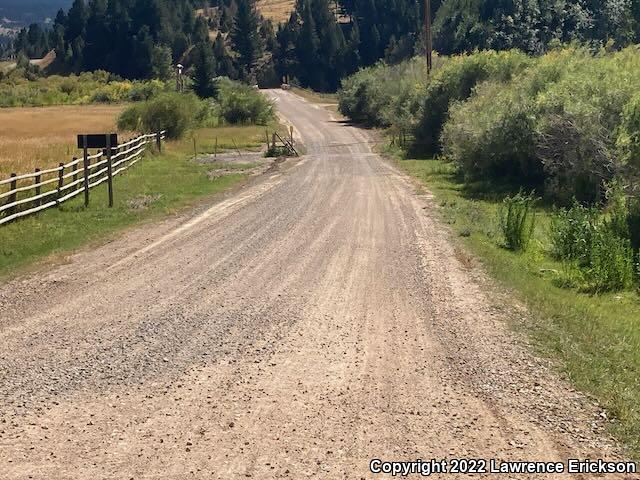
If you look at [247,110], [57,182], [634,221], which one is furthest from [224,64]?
[634,221]

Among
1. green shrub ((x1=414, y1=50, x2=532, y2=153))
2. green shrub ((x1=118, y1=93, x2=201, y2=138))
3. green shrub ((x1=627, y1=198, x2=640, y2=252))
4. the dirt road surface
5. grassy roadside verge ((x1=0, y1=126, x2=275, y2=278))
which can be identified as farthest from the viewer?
green shrub ((x1=118, y1=93, x2=201, y2=138))

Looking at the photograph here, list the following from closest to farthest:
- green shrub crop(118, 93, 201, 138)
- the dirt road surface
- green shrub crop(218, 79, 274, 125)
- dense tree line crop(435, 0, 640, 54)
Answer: the dirt road surface
green shrub crop(118, 93, 201, 138)
green shrub crop(218, 79, 274, 125)
dense tree line crop(435, 0, 640, 54)

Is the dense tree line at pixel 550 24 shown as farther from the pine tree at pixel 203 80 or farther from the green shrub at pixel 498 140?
the green shrub at pixel 498 140

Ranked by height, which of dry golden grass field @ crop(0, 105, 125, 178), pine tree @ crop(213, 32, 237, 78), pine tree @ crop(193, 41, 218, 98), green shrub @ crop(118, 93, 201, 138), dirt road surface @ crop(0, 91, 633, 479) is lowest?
dirt road surface @ crop(0, 91, 633, 479)

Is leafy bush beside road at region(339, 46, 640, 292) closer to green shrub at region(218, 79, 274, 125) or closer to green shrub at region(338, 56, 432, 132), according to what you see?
green shrub at region(338, 56, 432, 132)

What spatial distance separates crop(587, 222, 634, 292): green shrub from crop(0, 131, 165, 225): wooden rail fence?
40.5ft

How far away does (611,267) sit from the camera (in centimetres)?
1182

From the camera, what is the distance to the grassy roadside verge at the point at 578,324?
6.59 m

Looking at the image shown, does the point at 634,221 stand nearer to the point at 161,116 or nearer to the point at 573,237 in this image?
the point at 573,237

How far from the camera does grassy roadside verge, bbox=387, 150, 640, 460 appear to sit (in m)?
6.59

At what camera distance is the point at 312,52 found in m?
144

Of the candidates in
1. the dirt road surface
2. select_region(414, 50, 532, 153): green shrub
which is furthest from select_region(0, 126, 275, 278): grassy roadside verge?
select_region(414, 50, 532, 153): green shrub

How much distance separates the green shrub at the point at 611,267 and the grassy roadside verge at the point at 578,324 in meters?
0.35

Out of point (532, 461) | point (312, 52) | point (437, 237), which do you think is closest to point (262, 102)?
point (437, 237)
